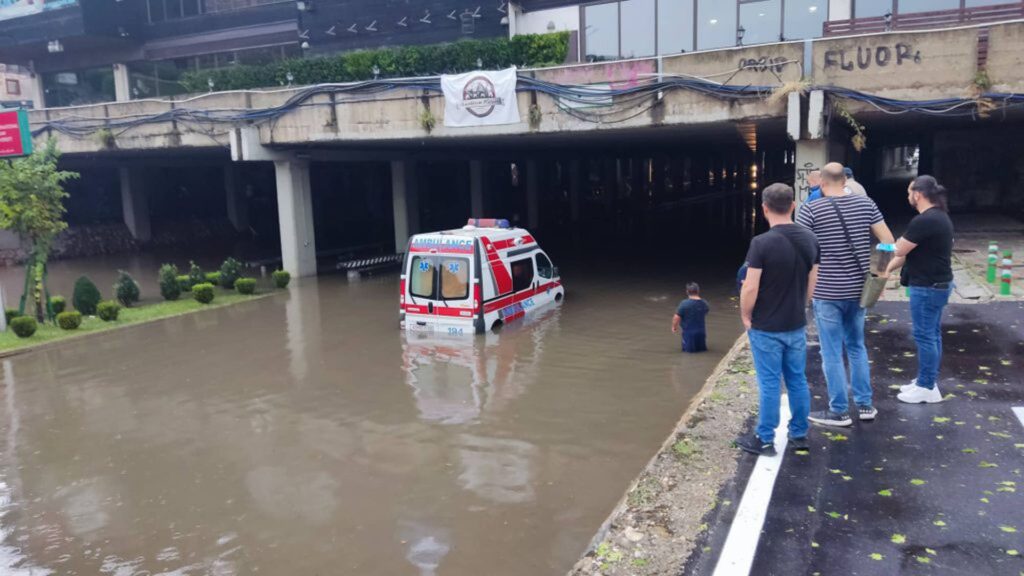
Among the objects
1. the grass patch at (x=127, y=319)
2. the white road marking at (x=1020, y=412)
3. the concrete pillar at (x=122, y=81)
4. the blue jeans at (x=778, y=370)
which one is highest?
the concrete pillar at (x=122, y=81)

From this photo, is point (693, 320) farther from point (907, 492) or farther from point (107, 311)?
point (107, 311)

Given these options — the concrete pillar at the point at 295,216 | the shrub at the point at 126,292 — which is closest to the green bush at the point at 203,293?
the shrub at the point at 126,292

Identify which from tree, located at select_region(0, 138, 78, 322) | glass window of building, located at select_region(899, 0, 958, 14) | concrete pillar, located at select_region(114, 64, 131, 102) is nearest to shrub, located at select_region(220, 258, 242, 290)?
tree, located at select_region(0, 138, 78, 322)

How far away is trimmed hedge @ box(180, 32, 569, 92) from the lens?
67.7 feet

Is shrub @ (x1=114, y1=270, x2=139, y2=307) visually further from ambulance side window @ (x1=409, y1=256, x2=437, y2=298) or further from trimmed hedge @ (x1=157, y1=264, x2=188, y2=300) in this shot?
ambulance side window @ (x1=409, y1=256, x2=437, y2=298)

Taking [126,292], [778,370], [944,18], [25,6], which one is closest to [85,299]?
[126,292]

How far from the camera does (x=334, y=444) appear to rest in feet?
28.8

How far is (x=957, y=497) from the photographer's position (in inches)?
200

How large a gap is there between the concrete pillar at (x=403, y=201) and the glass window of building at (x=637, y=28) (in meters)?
8.41

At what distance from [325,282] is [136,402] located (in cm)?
1204

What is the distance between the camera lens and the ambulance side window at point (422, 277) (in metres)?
14.1

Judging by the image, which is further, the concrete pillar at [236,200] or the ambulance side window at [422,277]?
Answer: the concrete pillar at [236,200]

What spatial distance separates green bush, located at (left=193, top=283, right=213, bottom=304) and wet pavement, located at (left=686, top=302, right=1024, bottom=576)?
15.5 meters

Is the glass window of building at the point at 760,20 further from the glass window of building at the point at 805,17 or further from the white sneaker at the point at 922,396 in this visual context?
the white sneaker at the point at 922,396
